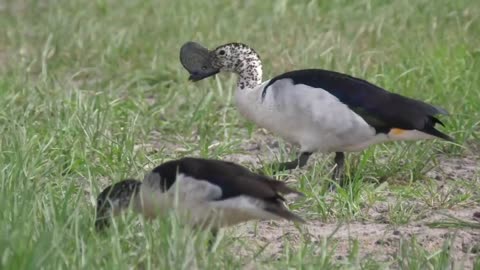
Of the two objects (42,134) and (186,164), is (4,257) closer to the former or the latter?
(186,164)

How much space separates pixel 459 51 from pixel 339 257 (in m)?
3.83

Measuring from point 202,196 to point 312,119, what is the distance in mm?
1655

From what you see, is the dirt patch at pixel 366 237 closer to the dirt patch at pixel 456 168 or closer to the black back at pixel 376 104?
the black back at pixel 376 104

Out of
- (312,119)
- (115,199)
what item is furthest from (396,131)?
(115,199)

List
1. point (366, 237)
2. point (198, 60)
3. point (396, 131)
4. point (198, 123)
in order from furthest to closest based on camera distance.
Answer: point (198, 123)
point (198, 60)
point (396, 131)
point (366, 237)

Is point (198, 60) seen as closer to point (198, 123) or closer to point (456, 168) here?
point (198, 123)

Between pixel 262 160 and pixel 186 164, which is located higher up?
pixel 186 164

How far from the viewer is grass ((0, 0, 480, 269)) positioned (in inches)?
198

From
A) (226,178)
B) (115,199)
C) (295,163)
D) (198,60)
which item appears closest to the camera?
(226,178)

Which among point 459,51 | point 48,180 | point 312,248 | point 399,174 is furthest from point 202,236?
point 459,51

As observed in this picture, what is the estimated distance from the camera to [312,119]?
6805 millimetres

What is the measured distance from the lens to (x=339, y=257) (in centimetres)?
547

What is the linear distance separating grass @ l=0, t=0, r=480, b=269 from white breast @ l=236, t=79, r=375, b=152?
0.21 m

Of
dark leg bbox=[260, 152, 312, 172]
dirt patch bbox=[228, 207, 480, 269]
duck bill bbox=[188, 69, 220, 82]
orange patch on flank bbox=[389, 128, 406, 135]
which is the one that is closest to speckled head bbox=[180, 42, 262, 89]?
duck bill bbox=[188, 69, 220, 82]
